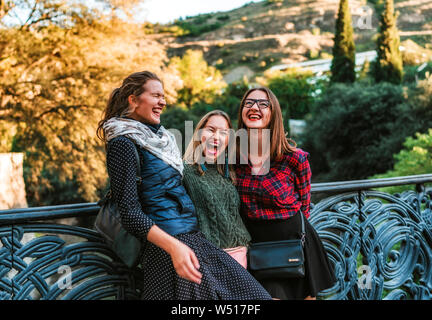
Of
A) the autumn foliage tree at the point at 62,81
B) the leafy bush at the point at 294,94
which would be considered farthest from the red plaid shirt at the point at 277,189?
the leafy bush at the point at 294,94

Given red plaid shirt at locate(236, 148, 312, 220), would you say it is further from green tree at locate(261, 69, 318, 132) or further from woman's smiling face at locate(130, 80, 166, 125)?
green tree at locate(261, 69, 318, 132)

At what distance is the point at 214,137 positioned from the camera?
84.7 inches

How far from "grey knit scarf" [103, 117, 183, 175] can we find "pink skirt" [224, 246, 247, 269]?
0.51 meters

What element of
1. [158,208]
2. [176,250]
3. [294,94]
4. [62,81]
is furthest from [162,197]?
[294,94]

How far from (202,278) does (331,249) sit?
1419 millimetres

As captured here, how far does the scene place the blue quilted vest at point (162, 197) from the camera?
68.6 inches

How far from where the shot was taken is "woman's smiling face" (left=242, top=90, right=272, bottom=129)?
89.6 inches

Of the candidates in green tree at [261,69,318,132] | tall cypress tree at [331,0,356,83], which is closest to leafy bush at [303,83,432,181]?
tall cypress tree at [331,0,356,83]

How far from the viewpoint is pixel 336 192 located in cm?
283

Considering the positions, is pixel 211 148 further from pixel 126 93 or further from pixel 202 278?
pixel 202 278

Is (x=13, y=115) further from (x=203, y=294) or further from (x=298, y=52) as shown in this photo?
(x=298, y=52)

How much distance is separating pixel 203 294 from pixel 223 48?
7112cm

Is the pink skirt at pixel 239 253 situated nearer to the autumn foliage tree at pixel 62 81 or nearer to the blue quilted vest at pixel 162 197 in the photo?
the blue quilted vest at pixel 162 197

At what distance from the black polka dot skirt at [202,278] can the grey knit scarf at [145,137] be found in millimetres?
381
